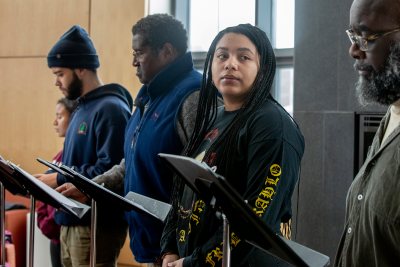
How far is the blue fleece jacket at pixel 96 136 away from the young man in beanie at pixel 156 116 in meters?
0.20

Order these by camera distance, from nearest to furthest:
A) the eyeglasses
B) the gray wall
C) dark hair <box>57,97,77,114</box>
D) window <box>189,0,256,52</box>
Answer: the eyeglasses, the gray wall, dark hair <box>57,97,77,114</box>, window <box>189,0,256,52</box>

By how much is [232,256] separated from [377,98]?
2.00 ft

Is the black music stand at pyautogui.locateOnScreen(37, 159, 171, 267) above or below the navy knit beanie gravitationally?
below

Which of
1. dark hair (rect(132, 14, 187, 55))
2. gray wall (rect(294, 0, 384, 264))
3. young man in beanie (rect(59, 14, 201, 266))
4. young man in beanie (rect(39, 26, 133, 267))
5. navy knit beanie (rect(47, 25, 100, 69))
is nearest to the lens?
young man in beanie (rect(59, 14, 201, 266))

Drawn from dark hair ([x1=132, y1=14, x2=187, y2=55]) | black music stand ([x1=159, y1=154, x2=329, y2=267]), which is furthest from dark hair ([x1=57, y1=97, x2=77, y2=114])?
black music stand ([x1=159, y1=154, x2=329, y2=267])

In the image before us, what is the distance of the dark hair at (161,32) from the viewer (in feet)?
9.11

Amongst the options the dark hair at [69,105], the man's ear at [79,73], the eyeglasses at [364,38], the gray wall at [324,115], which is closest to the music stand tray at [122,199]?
the eyeglasses at [364,38]

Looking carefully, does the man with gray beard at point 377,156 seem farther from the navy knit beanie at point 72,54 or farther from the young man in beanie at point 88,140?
the navy knit beanie at point 72,54

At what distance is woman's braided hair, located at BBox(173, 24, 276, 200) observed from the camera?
2.06 m

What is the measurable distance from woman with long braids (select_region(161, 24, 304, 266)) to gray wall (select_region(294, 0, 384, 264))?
1.40 meters

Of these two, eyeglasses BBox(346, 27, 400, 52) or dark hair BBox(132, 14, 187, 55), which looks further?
dark hair BBox(132, 14, 187, 55)

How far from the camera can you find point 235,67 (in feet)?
7.03

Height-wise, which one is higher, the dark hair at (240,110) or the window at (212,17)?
the window at (212,17)

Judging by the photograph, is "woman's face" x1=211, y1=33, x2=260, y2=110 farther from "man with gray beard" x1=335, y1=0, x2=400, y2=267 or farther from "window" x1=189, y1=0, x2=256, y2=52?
"window" x1=189, y1=0, x2=256, y2=52
